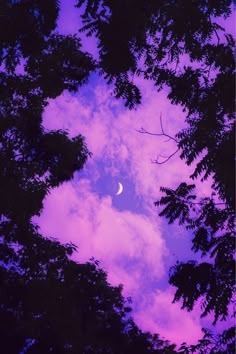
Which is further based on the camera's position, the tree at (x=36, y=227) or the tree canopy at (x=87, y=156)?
the tree at (x=36, y=227)

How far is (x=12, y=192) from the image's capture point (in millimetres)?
9523

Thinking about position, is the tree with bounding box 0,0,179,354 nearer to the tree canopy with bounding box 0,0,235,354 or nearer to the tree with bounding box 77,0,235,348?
the tree canopy with bounding box 0,0,235,354

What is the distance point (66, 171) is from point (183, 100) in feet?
22.3

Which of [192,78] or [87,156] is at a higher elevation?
[87,156]

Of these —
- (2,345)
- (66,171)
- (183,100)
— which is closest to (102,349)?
(2,345)

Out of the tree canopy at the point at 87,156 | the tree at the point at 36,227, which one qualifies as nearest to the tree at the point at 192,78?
the tree canopy at the point at 87,156

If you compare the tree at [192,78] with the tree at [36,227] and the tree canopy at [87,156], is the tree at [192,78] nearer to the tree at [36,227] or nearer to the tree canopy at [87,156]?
the tree canopy at [87,156]

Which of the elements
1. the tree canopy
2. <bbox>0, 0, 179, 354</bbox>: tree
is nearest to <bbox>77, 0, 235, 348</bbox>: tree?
the tree canopy

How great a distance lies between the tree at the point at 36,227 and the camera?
32.8 ft

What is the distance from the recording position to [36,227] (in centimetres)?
1078

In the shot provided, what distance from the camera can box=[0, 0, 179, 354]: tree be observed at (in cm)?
1000

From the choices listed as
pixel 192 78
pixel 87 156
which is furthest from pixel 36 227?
pixel 192 78

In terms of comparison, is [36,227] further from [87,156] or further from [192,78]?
[192,78]

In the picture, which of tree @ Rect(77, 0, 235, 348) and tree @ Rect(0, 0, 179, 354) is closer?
tree @ Rect(77, 0, 235, 348)
